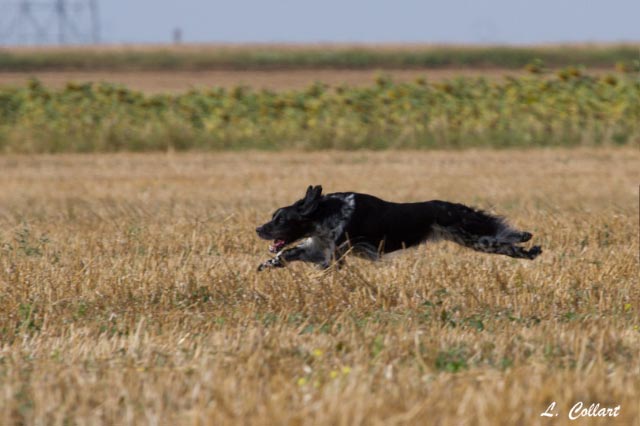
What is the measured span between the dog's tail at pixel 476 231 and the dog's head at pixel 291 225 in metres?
0.88

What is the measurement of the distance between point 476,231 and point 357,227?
94cm

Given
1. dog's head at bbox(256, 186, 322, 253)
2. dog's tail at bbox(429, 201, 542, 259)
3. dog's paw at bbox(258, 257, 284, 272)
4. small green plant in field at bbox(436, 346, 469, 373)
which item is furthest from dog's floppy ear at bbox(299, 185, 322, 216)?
small green plant in field at bbox(436, 346, 469, 373)

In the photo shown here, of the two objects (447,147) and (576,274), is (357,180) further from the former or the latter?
(576,274)

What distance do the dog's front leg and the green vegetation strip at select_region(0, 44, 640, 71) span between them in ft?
136

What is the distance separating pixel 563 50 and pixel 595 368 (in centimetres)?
4929

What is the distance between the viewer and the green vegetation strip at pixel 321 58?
163 ft

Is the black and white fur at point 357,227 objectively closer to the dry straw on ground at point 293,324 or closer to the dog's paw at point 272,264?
the dog's paw at point 272,264

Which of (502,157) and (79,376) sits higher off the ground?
(79,376)

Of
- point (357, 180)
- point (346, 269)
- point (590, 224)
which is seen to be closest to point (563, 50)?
point (357, 180)

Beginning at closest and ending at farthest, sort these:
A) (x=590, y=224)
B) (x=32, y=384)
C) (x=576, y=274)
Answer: (x=32, y=384)
(x=576, y=274)
(x=590, y=224)

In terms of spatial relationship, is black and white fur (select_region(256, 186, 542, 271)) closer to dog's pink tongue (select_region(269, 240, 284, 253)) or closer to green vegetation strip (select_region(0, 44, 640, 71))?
dog's pink tongue (select_region(269, 240, 284, 253))

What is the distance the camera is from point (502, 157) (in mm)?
18812

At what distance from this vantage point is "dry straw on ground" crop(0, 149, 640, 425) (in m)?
4.37

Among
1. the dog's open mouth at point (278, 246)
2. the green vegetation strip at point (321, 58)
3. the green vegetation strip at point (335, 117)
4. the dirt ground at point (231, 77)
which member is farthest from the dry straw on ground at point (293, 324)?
the green vegetation strip at point (321, 58)
